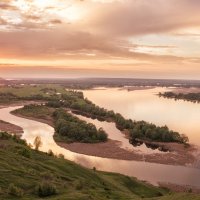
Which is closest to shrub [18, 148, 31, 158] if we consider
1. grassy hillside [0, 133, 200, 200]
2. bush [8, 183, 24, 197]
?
grassy hillside [0, 133, 200, 200]

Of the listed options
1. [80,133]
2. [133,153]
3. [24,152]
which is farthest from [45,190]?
[80,133]

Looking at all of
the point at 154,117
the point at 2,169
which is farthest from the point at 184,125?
the point at 2,169

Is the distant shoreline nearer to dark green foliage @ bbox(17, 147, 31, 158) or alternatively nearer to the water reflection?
the water reflection

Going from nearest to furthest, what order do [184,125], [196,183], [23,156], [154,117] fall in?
[23,156]
[196,183]
[184,125]
[154,117]

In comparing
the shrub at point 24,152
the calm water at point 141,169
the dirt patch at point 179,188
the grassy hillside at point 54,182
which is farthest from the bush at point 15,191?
the calm water at point 141,169

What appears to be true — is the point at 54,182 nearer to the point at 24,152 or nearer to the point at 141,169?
the point at 24,152

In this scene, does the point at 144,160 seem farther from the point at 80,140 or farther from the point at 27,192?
the point at 27,192
